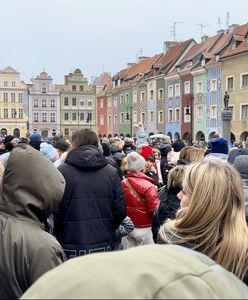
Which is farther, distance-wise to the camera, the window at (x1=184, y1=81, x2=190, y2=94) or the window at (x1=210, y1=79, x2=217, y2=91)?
the window at (x1=184, y1=81, x2=190, y2=94)

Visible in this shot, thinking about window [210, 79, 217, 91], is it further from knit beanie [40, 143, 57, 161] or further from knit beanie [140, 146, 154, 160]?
knit beanie [40, 143, 57, 161]

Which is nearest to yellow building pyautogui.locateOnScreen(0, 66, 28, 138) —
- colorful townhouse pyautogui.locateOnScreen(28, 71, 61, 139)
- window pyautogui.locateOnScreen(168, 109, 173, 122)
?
colorful townhouse pyautogui.locateOnScreen(28, 71, 61, 139)

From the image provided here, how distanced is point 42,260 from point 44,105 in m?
72.4

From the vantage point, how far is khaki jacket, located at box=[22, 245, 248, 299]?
767 mm

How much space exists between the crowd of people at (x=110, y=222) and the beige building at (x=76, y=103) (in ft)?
220

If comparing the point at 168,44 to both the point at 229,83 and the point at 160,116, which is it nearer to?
the point at 160,116

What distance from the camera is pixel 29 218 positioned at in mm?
2418

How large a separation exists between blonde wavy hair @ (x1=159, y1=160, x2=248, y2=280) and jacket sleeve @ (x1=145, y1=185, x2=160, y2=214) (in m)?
2.67

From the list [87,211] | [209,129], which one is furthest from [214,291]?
[209,129]

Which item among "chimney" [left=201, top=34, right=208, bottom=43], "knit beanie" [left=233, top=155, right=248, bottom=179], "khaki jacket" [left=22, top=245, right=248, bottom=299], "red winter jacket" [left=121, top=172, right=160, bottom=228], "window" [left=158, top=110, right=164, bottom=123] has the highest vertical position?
"chimney" [left=201, top=34, right=208, bottom=43]

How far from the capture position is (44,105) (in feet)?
240

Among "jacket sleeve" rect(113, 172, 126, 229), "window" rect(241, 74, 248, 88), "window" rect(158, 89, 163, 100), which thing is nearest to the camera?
"jacket sleeve" rect(113, 172, 126, 229)

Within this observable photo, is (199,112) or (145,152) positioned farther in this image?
(199,112)

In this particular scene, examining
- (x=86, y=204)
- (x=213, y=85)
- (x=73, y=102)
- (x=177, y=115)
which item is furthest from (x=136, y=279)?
(x=73, y=102)
